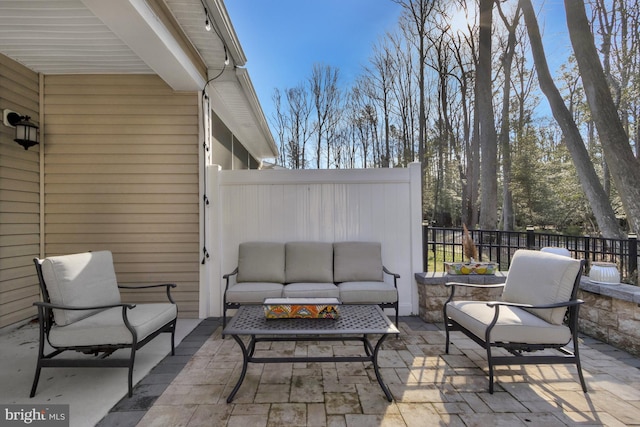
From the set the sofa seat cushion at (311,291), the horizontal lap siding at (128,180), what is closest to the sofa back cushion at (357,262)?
the sofa seat cushion at (311,291)

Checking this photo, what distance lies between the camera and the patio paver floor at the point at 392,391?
1.79m

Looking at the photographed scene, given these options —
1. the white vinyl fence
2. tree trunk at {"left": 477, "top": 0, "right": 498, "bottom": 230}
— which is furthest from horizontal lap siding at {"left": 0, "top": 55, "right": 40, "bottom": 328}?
tree trunk at {"left": 477, "top": 0, "right": 498, "bottom": 230}

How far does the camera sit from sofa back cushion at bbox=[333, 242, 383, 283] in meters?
3.52

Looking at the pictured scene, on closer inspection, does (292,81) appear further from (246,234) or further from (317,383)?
(317,383)

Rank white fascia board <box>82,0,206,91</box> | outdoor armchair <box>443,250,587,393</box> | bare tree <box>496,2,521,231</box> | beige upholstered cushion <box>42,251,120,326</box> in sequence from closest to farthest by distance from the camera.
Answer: outdoor armchair <box>443,250,587,393</box> → beige upholstered cushion <box>42,251,120,326</box> → white fascia board <box>82,0,206,91</box> → bare tree <box>496,2,521,231</box>

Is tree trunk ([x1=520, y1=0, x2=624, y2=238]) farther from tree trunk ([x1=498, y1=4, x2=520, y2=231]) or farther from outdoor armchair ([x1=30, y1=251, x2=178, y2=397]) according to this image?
outdoor armchair ([x1=30, y1=251, x2=178, y2=397])

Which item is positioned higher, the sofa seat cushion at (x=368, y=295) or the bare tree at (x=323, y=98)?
the bare tree at (x=323, y=98)

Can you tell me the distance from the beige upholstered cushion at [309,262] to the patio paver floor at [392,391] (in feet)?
2.96

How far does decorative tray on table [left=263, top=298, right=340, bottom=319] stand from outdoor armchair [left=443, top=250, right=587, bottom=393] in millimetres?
1108

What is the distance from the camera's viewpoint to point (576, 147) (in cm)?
581

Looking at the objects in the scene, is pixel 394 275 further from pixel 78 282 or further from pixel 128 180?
pixel 128 180

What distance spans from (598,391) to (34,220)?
5777mm

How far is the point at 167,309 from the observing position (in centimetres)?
259

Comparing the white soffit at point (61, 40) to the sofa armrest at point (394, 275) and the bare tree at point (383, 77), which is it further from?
the bare tree at point (383, 77)
